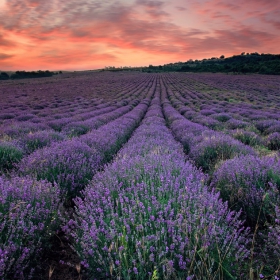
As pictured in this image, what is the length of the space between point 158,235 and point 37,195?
1.52 meters

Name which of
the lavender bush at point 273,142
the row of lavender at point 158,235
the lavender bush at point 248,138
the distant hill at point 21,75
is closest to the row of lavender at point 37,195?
the row of lavender at point 158,235

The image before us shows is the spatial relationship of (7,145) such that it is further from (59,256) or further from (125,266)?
(125,266)

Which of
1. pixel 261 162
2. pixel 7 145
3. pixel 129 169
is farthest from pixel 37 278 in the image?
pixel 7 145

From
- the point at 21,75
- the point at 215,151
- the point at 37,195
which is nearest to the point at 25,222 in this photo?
the point at 37,195

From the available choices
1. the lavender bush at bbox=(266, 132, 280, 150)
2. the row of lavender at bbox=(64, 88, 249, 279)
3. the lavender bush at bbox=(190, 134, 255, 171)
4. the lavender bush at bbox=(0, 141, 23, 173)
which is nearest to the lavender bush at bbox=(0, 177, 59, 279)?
the row of lavender at bbox=(64, 88, 249, 279)

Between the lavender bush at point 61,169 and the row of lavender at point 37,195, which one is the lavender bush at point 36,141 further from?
the lavender bush at point 61,169

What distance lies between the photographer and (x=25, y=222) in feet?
7.04

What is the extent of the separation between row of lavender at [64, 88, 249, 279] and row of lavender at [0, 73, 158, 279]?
37 cm

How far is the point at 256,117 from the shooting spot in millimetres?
12273

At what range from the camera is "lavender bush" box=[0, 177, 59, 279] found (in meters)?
1.85

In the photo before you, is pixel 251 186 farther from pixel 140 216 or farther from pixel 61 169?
pixel 61 169

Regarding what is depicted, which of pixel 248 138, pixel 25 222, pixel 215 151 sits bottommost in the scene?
pixel 248 138

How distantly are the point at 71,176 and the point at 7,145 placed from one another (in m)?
2.13

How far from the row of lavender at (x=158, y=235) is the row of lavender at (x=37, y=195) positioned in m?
0.37
